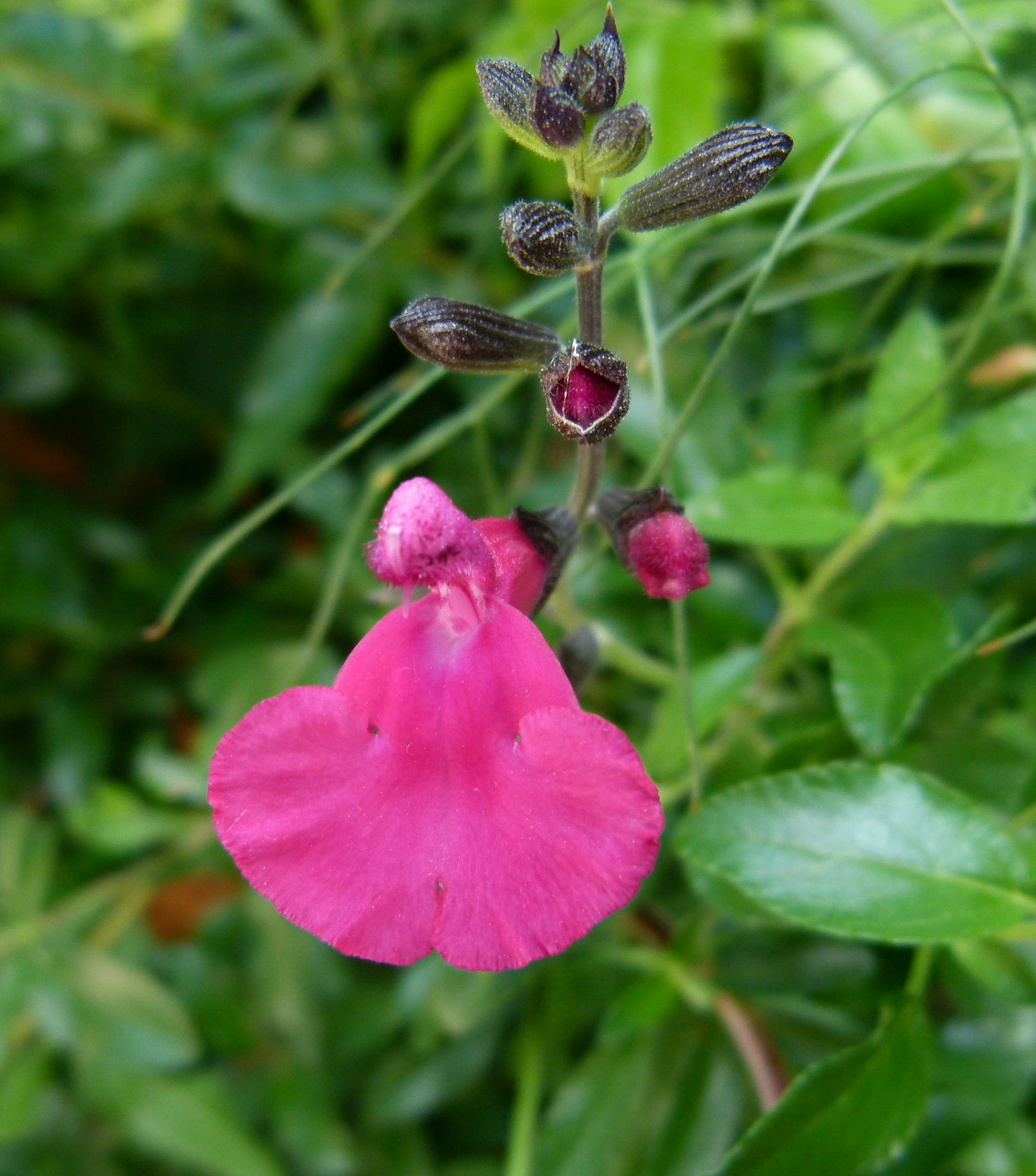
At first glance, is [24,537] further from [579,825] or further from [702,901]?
[579,825]

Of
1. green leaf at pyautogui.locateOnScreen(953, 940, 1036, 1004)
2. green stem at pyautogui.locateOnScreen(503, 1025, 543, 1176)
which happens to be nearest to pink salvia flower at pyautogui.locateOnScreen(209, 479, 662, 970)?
green leaf at pyautogui.locateOnScreen(953, 940, 1036, 1004)

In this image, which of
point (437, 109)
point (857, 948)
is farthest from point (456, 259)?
point (857, 948)

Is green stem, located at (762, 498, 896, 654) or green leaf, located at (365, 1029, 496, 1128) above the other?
green stem, located at (762, 498, 896, 654)

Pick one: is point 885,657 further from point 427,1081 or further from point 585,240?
point 427,1081

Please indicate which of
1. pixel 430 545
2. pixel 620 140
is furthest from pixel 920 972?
pixel 620 140

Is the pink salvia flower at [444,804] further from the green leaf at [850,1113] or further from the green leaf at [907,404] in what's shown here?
the green leaf at [907,404]

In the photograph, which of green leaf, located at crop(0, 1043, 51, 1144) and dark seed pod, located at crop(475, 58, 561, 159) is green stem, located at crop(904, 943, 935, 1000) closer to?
dark seed pod, located at crop(475, 58, 561, 159)

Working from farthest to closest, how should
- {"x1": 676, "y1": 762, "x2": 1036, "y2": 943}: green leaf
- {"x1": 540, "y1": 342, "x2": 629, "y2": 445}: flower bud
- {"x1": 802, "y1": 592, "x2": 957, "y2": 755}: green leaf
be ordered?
{"x1": 802, "y1": 592, "x2": 957, "y2": 755}: green leaf, {"x1": 676, "y1": 762, "x2": 1036, "y2": 943}: green leaf, {"x1": 540, "y1": 342, "x2": 629, "y2": 445}: flower bud
